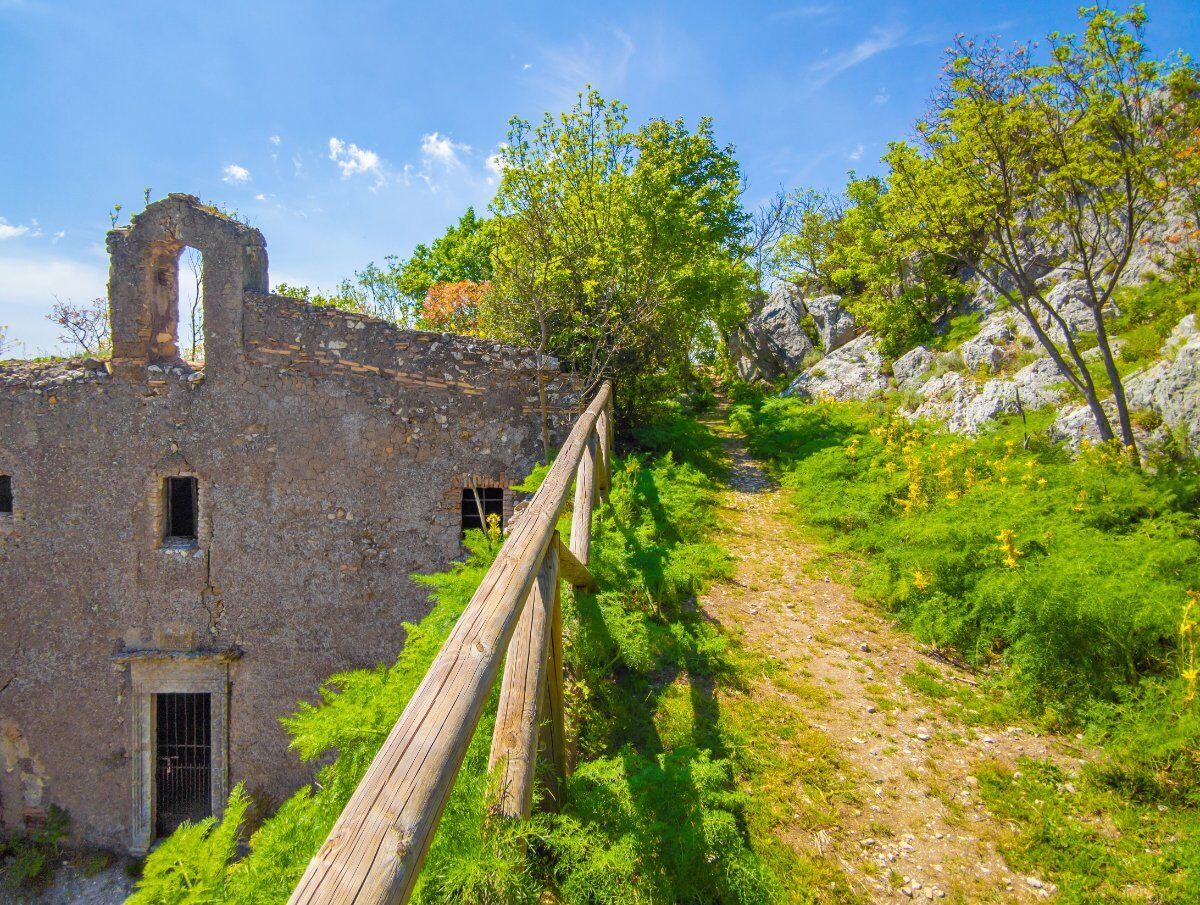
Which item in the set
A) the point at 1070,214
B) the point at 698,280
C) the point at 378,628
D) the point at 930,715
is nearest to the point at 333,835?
the point at 930,715

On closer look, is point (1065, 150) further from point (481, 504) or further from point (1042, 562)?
point (481, 504)

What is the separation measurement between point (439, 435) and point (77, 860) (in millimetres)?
7675

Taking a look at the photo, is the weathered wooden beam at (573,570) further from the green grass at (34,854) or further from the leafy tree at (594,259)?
the green grass at (34,854)

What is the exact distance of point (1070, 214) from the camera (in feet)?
28.5

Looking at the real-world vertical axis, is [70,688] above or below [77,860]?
above

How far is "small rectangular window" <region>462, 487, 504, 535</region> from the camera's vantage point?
8.52 m

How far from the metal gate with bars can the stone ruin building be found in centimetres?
40

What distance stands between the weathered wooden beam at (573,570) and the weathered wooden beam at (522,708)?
64 cm

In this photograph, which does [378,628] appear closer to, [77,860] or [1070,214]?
[77,860]

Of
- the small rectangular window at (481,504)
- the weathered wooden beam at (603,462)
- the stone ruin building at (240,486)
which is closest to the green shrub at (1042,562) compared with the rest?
the weathered wooden beam at (603,462)

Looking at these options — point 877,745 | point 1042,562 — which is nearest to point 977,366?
point 1042,562

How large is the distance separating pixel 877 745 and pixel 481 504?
568cm

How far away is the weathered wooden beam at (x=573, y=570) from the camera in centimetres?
380

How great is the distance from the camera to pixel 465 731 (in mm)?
1621
